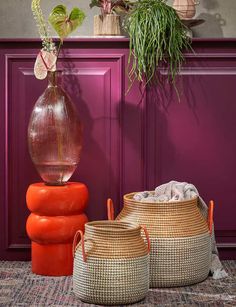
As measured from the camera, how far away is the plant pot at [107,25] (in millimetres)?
3912

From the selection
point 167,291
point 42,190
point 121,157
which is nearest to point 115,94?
point 121,157

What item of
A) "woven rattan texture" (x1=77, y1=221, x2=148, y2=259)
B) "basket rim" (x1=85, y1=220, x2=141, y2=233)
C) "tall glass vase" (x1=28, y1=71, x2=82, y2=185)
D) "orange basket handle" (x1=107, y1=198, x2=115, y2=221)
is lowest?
"woven rattan texture" (x1=77, y1=221, x2=148, y2=259)

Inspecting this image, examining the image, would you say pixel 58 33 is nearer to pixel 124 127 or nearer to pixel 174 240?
pixel 124 127

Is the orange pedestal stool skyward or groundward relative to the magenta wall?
groundward

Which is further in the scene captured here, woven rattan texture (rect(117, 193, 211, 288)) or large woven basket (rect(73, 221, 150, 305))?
woven rattan texture (rect(117, 193, 211, 288))

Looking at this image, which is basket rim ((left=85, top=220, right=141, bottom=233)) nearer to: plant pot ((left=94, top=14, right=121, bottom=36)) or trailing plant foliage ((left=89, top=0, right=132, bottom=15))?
plant pot ((left=94, top=14, right=121, bottom=36))

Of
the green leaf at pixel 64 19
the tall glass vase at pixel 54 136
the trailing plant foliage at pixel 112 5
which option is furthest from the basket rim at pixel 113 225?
the trailing plant foliage at pixel 112 5

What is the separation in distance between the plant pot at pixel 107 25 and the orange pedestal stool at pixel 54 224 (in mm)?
891

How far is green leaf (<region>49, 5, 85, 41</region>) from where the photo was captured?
11.6ft

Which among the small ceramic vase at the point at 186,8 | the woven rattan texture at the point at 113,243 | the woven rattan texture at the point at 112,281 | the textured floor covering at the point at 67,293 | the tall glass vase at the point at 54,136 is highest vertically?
the small ceramic vase at the point at 186,8

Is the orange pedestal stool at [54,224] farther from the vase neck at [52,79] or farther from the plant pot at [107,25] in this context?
the plant pot at [107,25]

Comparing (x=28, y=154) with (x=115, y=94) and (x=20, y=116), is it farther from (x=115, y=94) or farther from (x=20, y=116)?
(x=115, y=94)

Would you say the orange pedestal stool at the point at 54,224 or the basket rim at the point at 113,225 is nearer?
the basket rim at the point at 113,225

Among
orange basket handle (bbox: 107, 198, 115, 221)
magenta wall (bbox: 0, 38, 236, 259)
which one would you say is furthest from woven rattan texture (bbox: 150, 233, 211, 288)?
magenta wall (bbox: 0, 38, 236, 259)
